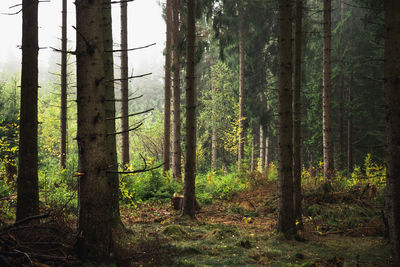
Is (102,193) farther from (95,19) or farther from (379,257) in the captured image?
(379,257)

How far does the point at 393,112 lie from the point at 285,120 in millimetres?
2719

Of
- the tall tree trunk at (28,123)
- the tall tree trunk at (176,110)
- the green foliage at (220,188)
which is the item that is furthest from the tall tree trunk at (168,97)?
the tall tree trunk at (28,123)

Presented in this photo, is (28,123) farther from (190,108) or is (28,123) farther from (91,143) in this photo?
(190,108)

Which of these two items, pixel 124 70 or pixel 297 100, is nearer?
pixel 297 100

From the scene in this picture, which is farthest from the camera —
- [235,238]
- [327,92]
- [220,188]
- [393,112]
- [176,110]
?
[176,110]

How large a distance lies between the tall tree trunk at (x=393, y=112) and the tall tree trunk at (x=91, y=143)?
4531 millimetres

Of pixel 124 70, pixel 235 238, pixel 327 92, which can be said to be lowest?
pixel 235 238

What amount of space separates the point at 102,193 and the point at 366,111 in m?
21.2

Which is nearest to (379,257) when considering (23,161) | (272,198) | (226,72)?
(272,198)

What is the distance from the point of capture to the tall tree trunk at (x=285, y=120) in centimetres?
738

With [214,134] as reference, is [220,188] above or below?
below

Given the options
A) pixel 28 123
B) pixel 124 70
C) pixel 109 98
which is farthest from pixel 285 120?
pixel 124 70

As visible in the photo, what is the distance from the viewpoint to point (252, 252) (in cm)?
613

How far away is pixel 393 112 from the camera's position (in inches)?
192
